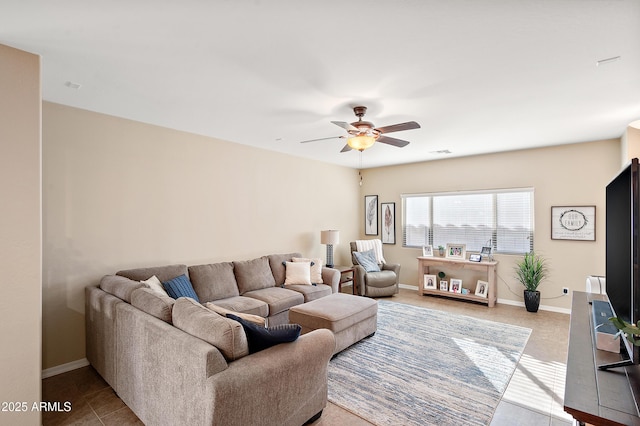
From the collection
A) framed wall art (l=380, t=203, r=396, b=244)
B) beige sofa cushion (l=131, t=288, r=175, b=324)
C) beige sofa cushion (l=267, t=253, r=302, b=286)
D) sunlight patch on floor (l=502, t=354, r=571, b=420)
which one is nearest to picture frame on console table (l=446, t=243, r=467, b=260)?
framed wall art (l=380, t=203, r=396, b=244)

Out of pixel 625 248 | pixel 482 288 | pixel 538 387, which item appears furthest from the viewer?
pixel 482 288

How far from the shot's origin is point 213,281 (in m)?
3.86

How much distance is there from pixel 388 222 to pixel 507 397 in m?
4.47

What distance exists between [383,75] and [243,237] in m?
3.23

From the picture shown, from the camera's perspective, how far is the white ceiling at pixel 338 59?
1731 mm

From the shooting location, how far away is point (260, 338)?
6.29 feet

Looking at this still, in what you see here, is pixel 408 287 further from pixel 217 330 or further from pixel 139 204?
pixel 217 330

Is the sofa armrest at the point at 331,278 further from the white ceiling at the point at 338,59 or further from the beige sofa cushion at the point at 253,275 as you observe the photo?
the white ceiling at the point at 338,59

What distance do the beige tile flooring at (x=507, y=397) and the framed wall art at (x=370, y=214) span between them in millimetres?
3755

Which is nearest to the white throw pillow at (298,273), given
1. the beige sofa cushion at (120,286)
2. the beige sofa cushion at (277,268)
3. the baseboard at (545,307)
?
the beige sofa cushion at (277,268)

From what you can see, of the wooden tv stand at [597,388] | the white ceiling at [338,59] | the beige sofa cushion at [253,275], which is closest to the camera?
the wooden tv stand at [597,388]

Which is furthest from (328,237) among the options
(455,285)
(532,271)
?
(532,271)

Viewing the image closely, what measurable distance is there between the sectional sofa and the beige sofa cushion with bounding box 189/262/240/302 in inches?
37.9

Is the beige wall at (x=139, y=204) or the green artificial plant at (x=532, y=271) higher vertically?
the beige wall at (x=139, y=204)
